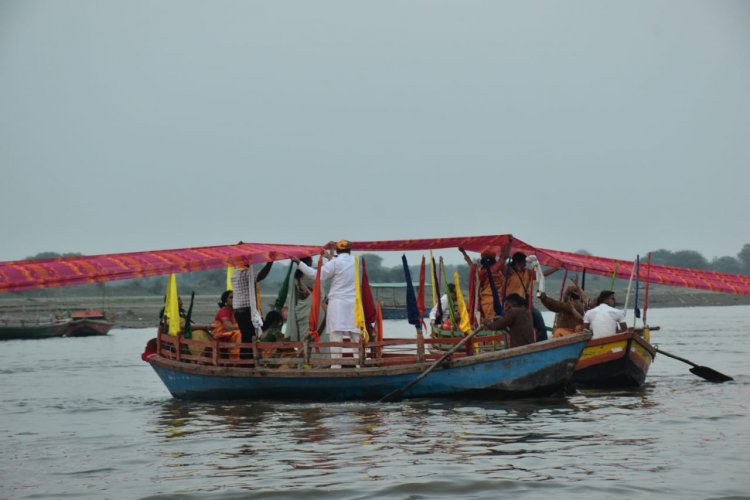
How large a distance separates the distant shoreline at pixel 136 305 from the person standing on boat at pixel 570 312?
44571 mm

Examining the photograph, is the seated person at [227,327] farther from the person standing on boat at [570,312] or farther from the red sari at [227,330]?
the person standing on boat at [570,312]

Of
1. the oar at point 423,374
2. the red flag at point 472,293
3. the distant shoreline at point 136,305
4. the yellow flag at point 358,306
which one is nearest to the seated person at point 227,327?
the yellow flag at point 358,306

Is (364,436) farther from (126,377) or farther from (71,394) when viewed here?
(126,377)

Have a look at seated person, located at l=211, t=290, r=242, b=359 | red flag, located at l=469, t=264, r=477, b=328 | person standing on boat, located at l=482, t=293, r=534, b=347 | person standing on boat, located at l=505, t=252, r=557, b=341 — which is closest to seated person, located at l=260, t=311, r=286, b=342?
seated person, located at l=211, t=290, r=242, b=359

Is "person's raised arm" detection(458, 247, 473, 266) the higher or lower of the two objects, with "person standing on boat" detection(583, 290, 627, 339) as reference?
higher

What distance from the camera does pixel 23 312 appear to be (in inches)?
2766

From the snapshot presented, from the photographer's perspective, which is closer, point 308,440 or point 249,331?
point 308,440

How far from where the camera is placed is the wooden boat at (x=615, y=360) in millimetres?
16484

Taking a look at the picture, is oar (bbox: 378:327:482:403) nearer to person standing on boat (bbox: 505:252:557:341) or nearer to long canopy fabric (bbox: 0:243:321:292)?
person standing on boat (bbox: 505:252:557:341)

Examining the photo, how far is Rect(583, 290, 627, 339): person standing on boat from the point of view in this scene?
16.6 meters

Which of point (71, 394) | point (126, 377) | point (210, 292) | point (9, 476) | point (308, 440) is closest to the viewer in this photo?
point (9, 476)

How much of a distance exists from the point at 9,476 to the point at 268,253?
4.93 m

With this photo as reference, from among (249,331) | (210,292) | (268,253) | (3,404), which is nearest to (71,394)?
(3,404)

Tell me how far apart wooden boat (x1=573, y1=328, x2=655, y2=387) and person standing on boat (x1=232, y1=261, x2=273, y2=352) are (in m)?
5.26
